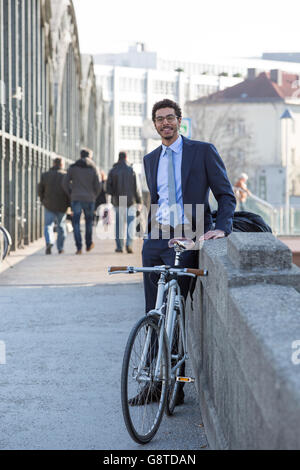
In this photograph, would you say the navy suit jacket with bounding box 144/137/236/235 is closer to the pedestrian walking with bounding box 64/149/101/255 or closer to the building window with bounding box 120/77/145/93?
the pedestrian walking with bounding box 64/149/101/255

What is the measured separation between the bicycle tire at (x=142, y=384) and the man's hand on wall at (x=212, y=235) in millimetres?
819

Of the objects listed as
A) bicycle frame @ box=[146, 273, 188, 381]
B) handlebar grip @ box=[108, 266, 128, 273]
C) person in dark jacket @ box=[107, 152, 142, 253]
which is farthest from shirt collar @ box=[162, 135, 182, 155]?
person in dark jacket @ box=[107, 152, 142, 253]

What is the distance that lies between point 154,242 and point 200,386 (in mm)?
900

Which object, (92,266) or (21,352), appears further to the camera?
(92,266)

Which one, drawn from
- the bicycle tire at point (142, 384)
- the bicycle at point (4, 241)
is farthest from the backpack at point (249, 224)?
the bicycle at point (4, 241)

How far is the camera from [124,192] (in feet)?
53.9

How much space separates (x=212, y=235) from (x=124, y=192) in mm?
11108

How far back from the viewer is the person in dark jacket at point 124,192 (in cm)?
1641

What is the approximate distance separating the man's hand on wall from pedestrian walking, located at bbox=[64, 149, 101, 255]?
11386 mm

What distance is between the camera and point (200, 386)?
538cm

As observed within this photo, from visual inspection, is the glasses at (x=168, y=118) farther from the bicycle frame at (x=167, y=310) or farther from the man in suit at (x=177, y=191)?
the bicycle frame at (x=167, y=310)

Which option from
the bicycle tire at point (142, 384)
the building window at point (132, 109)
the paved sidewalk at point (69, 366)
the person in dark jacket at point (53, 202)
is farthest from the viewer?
the building window at point (132, 109)
